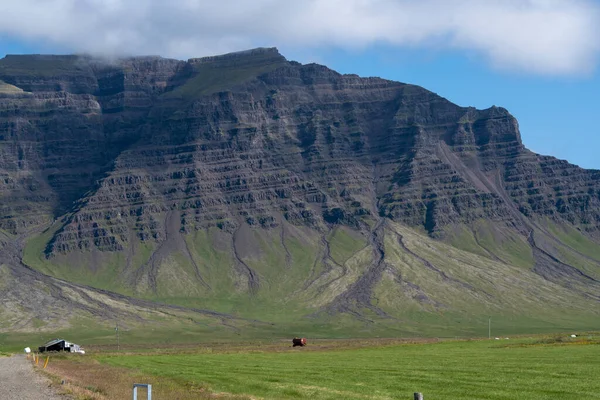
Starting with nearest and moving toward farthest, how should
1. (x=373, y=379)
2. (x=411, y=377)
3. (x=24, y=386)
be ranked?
1. (x=24, y=386)
2. (x=373, y=379)
3. (x=411, y=377)

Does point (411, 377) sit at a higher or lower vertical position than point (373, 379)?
higher

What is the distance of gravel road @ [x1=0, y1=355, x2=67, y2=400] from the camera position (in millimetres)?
66594

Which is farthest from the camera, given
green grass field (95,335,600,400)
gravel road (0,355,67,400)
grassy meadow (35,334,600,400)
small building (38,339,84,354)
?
small building (38,339,84,354)

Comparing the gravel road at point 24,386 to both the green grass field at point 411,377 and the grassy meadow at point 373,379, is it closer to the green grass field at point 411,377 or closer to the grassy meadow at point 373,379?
Answer: the grassy meadow at point 373,379

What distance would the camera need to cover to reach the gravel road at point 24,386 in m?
66.6

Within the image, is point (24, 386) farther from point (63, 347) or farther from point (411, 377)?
point (63, 347)

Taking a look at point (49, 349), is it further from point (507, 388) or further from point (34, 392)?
point (507, 388)

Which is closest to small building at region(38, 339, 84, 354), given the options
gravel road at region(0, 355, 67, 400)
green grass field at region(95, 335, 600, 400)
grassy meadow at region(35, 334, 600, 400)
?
green grass field at region(95, 335, 600, 400)

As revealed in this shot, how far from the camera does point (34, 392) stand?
2768 inches

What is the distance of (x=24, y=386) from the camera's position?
77188 millimetres

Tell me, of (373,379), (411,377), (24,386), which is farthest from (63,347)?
(411,377)

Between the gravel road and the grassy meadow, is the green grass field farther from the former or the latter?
the gravel road

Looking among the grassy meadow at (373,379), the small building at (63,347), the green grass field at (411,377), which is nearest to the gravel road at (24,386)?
the grassy meadow at (373,379)

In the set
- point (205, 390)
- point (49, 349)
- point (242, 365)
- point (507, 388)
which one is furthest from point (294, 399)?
point (49, 349)
